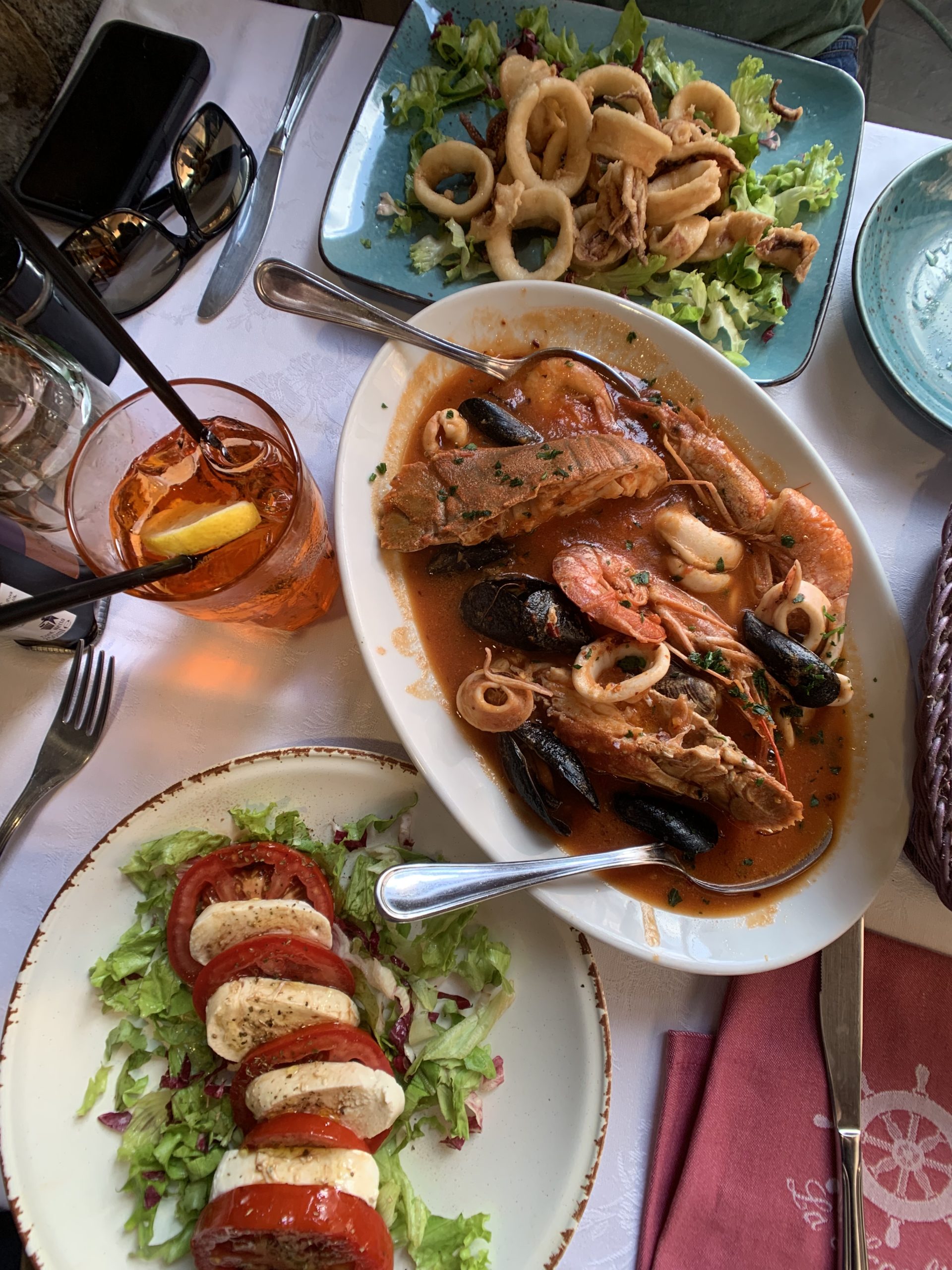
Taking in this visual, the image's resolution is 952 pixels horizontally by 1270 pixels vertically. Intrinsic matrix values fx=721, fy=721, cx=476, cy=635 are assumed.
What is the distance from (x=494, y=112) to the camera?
9.78 ft

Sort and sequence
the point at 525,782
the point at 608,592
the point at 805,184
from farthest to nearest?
the point at 805,184 < the point at 608,592 < the point at 525,782

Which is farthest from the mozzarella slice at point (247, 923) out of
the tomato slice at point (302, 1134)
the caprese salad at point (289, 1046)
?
the tomato slice at point (302, 1134)

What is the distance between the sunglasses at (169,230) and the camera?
2.65 meters

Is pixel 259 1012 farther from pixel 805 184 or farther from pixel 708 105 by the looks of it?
pixel 708 105

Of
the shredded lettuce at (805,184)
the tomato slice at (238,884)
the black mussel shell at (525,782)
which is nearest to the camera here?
the tomato slice at (238,884)

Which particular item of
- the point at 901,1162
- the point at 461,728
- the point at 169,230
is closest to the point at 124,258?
the point at 169,230

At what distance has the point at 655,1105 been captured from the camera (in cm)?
210

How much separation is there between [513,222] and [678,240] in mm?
632

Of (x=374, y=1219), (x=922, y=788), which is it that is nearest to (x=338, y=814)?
(x=374, y=1219)

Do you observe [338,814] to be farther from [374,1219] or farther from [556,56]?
[556,56]

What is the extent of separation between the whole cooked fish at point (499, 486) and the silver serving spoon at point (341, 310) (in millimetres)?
331

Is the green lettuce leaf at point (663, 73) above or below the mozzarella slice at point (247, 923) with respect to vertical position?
above

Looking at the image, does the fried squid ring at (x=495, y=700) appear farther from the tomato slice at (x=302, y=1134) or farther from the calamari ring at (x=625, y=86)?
the calamari ring at (x=625, y=86)

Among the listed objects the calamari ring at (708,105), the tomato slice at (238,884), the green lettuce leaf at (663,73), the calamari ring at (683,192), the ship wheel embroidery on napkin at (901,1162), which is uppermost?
the green lettuce leaf at (663,73)
